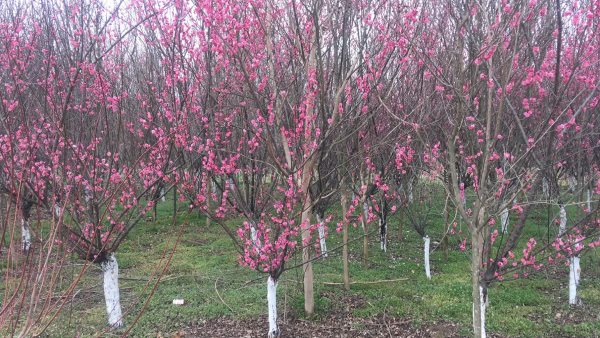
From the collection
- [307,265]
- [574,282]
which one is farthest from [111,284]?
[574,282]

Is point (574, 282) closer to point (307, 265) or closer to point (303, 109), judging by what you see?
point (307, 265)

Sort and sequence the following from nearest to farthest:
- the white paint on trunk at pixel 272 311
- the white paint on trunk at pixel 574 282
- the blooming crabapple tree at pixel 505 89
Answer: the blooming crabapple tree at pixel 505 89 → the white paint on trunk at pixel 272 311 → the white paint on trunk at pixel 574 282

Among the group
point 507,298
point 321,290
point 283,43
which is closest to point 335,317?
point 321,290

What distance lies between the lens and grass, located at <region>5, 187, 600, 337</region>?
6543 mm

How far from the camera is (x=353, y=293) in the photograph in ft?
25.3

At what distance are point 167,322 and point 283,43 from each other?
4.41 meters

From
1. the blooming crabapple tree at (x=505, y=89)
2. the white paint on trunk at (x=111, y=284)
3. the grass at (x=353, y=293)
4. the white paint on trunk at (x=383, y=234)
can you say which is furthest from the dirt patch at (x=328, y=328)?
the white paint on trunk at (x=383, y=234)

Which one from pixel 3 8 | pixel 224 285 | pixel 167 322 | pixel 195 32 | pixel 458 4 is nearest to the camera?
pixel 458 4

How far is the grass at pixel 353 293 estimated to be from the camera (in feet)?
21.5

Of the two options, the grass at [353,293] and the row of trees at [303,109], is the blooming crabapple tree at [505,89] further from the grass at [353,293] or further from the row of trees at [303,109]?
the grass at [353,293]

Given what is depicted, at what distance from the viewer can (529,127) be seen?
562 centimetres

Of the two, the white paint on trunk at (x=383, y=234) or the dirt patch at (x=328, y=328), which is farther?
the white paint on trunk at (x=383, y=234)

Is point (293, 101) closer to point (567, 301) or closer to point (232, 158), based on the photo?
point (232, 158)

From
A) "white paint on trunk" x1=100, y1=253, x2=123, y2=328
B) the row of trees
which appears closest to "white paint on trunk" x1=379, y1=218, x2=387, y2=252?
the row of trees
